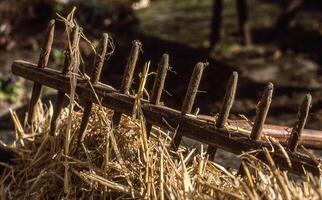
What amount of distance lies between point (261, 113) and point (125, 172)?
0.67 metres

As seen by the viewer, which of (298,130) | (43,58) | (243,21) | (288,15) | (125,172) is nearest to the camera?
(298,130)

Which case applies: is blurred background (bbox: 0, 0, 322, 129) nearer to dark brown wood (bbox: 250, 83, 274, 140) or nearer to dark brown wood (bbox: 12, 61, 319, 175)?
dark brown wood (bbox: 12, 61, 319, 175)

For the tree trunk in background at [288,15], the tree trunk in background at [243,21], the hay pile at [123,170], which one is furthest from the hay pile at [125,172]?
the tree trunk in background at [288,15]

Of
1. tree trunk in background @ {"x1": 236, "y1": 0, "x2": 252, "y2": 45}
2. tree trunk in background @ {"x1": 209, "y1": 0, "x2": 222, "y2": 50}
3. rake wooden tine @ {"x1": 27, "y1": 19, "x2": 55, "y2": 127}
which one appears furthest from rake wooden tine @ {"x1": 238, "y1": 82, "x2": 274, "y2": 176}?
tree trunk in background @ {"x1": 236, "y1": 0, "x2": 252, "y2": 45}

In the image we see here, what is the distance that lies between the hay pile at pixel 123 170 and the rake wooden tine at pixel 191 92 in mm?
54

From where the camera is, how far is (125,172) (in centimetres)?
263

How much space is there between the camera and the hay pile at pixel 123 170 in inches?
93.0

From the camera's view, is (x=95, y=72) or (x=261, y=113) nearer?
(x=261, y=113)

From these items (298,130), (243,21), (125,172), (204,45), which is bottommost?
(125,172)

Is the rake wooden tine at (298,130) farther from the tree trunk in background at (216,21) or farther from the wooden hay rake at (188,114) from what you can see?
the tree trunk in background at (216,21)

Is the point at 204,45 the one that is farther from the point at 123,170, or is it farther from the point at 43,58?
the point at 123,170

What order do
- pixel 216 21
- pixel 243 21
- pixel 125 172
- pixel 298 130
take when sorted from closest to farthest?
pixel 298 130
pixel 125 172
pixel 216 21
pixel 243 21

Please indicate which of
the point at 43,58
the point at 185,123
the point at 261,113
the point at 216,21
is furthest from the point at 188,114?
the point at 216,21

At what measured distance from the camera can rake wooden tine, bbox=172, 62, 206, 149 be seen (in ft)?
8.61
